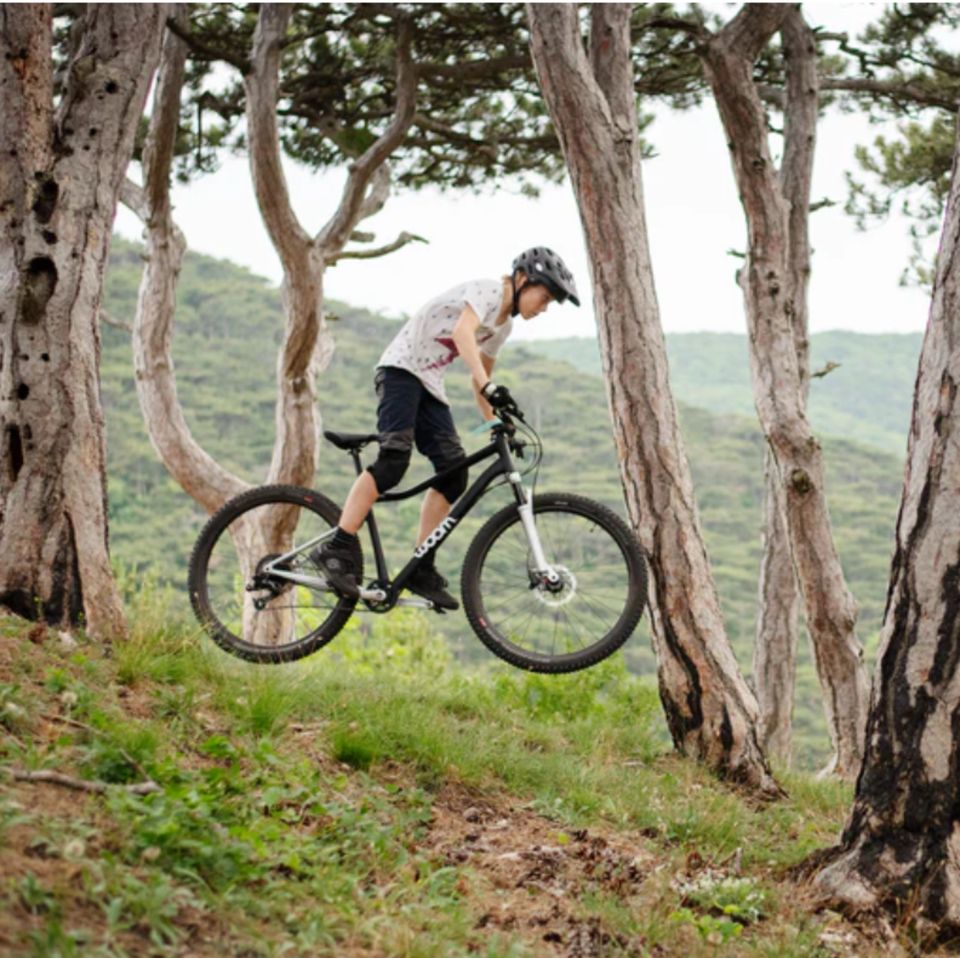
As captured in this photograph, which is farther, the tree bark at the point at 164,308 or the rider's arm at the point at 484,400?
the tree bark at the point at 164,308

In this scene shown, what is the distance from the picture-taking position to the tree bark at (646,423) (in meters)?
6.88

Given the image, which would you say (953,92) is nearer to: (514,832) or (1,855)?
(514,832)

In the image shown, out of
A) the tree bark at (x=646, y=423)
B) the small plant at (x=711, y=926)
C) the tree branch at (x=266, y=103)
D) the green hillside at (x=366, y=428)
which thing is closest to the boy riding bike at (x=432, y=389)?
the tree bark at (x=646, y=423)

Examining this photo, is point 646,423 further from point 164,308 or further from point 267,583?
point 164,308

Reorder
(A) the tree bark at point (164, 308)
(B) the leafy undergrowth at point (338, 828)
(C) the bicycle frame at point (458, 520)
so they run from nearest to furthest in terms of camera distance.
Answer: (B) the leafy undergrowth at point (338, 828) < (C) the bicycle frame at point (458, 520) < (A) the tree bark at point (164, 308)

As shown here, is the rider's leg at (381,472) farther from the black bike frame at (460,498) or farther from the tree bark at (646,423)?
the tree bark at (646,423)

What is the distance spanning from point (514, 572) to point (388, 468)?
0.77m

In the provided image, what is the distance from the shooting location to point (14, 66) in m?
5.82

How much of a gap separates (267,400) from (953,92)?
6141cm

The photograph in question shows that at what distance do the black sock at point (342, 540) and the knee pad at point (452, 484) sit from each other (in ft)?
1.52

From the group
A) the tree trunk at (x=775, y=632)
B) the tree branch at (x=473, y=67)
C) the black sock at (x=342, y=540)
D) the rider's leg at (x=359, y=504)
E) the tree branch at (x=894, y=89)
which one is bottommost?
the tree trunk at (x=775, y=632)

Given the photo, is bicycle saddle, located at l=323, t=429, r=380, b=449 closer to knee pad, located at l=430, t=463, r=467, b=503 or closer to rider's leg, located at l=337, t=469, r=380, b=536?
rider's leg, located at l=337, t=469, r=380, b=536

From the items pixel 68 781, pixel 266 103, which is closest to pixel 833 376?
pixel 266 103

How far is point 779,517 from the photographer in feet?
36.5
